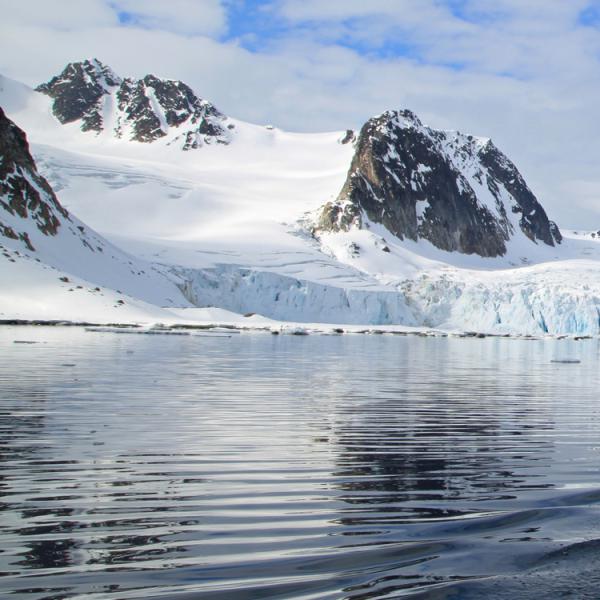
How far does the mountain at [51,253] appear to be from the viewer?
56.0 m

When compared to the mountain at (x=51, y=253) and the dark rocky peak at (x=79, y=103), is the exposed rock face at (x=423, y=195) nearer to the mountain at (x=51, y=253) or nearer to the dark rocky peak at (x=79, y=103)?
the mountain at (x=51, y=253)

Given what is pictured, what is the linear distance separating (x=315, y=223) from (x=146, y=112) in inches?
3496

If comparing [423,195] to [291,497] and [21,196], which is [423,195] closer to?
[21,196]

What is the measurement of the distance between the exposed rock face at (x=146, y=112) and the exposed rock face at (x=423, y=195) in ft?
170

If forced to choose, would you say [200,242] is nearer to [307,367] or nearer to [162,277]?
[162,277]

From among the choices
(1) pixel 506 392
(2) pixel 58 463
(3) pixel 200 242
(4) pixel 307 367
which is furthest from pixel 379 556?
(3) pixel 200 242

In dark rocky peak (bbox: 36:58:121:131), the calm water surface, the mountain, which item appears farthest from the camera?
dark rocky peak (bbox: 36:58:121:131)

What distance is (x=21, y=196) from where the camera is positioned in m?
67.5

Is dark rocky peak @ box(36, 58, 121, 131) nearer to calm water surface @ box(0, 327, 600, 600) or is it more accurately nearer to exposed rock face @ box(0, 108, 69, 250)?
exposed rock face @ box(0, 108, 69, 250)

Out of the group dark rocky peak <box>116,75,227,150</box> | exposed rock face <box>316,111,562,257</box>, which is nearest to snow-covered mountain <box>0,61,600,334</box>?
exposed rock face <box>316,111,562,257</box>

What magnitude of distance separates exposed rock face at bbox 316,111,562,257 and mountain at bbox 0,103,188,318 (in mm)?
45870

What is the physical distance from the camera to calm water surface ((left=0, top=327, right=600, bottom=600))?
4.72 meters

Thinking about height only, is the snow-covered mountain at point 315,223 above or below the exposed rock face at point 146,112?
below

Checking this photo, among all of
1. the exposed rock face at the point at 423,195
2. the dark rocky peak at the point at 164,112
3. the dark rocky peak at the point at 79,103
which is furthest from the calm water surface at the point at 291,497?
the dark rocky peak at the point at 79,103
